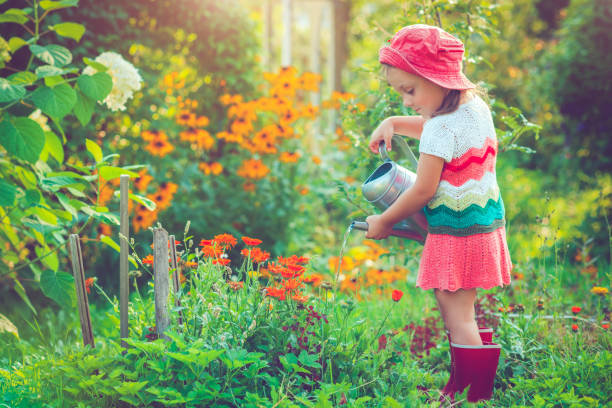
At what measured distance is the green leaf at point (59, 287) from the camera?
2.11 m

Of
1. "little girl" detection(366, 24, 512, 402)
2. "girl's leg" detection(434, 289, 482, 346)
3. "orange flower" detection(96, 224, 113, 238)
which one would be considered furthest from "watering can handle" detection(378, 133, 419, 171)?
"orange flower" detection(96, 224, 113, 238)

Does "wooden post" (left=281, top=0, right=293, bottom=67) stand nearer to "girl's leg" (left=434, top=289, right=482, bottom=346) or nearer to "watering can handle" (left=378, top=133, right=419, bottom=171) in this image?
"watering can handle" (left=378, top=133, right=419, bottom=171)

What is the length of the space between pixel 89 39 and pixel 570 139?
368cm

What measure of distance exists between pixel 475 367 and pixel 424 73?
104 centimetres

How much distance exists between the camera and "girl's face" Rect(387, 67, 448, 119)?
5.96ft

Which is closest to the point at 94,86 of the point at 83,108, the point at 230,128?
the point at 83,108

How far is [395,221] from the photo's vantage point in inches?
73.5

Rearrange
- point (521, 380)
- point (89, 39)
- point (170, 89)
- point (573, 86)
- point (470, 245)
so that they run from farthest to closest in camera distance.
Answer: point (573, 86), point (170, 89), point (89, 39), point (521, 380), point (470, 245)

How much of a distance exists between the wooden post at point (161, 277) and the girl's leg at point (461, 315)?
3.20 ft

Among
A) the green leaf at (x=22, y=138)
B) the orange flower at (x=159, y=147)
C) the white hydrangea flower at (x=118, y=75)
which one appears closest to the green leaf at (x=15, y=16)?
the white hydrangea flower at (x=118, y=75)

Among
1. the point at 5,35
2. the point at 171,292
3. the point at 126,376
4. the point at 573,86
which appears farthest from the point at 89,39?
the point at 573,86

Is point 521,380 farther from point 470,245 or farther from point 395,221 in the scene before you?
point 395,221

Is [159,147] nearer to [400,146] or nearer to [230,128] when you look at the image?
[230,128]

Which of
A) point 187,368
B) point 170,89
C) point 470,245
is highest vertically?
point 170,89
